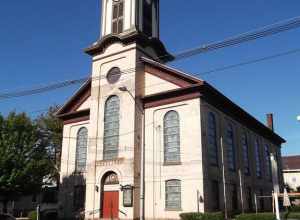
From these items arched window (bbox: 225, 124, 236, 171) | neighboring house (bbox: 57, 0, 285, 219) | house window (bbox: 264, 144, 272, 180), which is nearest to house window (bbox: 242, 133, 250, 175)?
neighboring house (bbox: 57, 0, 285, 219)

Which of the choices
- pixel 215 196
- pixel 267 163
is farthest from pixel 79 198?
pixel 267 163

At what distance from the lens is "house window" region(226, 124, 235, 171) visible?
34.7 metres

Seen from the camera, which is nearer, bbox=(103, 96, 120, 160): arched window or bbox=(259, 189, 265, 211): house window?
bbox=(103, 96, 120, 160): arched window

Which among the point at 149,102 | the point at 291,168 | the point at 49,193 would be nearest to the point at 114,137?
the point at 149,102

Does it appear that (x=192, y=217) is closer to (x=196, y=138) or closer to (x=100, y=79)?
(x=196, y=138)

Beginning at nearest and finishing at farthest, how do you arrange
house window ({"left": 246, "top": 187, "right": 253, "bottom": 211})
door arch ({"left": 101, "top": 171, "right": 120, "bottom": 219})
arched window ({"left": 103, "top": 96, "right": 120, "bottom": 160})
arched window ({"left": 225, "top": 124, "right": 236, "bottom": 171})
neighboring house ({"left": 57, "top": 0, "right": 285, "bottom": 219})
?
neighboring house ({"left": 57, "top": 0, "right": 285, "bottom": 219}) → door arch ({"left": 101, "top": 171, "right": 120, "bottom": 219}) → arched window ({"left": 103, "top": 96, "right": 120, "bottom": 160}) → arched window ({"left": 225, "top": 124, "right": 236, "bottom": 171}) → house window ({"left": 246, "top": 187, "right": 253, "bottom": 211})

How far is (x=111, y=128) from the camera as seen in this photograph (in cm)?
3309

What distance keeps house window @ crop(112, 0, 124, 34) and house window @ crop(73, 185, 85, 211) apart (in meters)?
15.7

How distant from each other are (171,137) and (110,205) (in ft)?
25.3

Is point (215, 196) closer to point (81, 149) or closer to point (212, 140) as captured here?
point (212, 140)

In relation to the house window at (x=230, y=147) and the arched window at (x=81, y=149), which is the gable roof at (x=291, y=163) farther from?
the arched window at (x=81, y=149)

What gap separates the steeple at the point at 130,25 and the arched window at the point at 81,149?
8.19 m

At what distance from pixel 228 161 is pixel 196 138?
22.7ft

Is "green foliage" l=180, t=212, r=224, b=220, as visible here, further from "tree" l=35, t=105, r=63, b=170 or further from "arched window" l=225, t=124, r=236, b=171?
"tree" l=35, t=105, r=63, b=170
